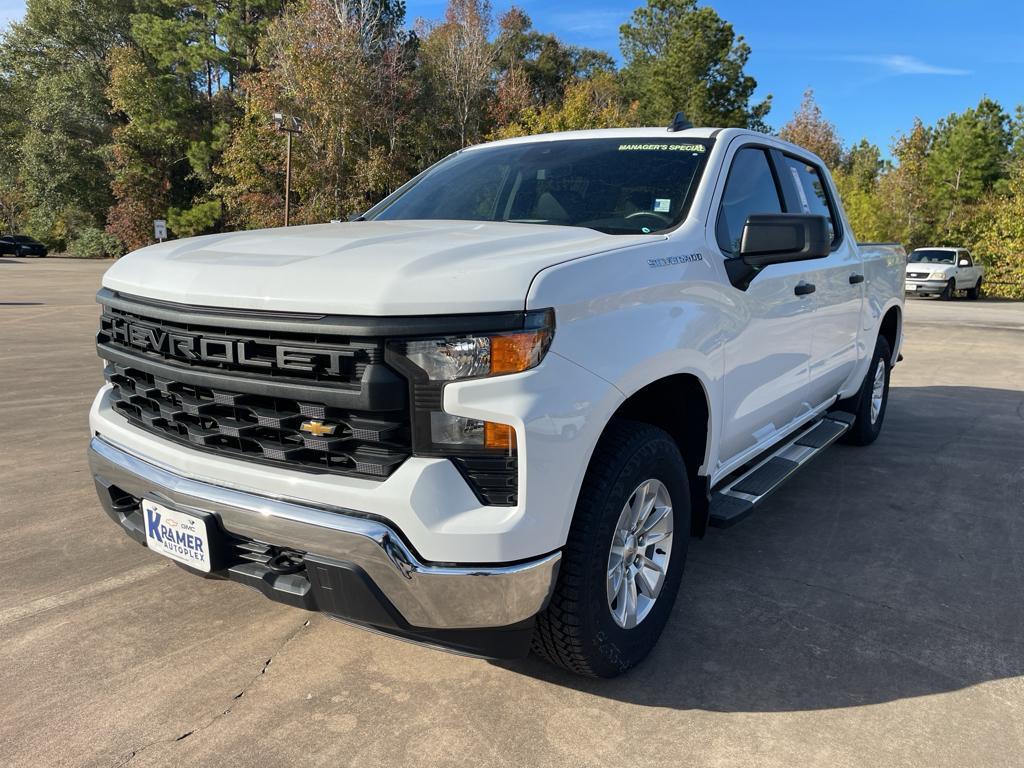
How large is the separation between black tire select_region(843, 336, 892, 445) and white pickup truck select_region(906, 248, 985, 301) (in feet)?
72.6

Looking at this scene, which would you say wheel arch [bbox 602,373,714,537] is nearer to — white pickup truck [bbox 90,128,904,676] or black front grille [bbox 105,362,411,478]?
white pickup truck [bbox 90,128,904,676]

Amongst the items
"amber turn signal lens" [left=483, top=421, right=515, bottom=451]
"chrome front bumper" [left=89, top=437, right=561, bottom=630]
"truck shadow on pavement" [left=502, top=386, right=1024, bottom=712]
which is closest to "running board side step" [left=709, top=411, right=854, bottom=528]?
"truck shadow on pavement" [left=502, top=386, right=1024, bottom=712]

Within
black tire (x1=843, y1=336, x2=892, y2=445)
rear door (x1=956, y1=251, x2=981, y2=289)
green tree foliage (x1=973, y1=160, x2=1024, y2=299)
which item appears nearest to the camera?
black tire (x1=843, y1=336, x2=892, y2=445)

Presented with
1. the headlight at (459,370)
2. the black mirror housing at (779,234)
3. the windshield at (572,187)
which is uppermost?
the windshield at (572,187)

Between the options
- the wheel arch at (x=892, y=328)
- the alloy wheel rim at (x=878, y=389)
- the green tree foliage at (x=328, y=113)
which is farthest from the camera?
the green tree foliage at (x=328, y=113)

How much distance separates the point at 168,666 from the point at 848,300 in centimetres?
409

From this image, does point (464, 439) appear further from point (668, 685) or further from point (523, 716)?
point (668, 685)

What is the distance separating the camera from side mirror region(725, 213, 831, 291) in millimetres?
2939

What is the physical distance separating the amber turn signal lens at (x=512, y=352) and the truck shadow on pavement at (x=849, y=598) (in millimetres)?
1243

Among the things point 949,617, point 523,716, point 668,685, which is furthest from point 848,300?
point 523,716

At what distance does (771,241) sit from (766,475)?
1185mm

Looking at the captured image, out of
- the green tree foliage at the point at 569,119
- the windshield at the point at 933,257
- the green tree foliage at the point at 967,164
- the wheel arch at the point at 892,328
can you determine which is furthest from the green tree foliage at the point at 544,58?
the wheel arch at the point at 892,328

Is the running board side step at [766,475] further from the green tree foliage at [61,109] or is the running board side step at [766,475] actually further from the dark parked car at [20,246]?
the dark parked car at [20,246]

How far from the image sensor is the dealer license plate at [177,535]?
2.26 m
